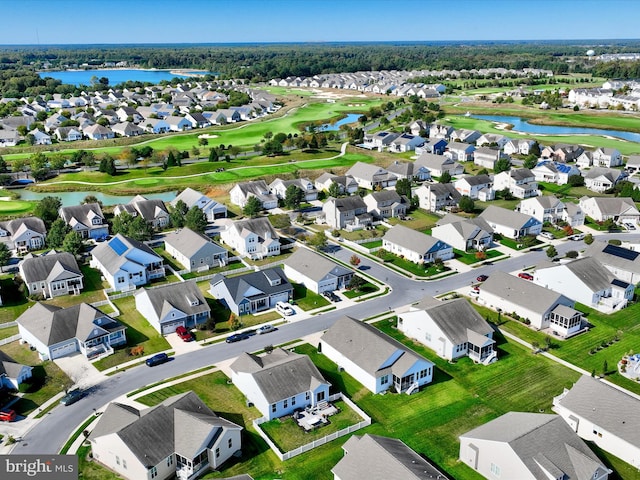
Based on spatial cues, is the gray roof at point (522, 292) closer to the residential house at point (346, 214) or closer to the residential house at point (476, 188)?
the residential house at point (346, 214)

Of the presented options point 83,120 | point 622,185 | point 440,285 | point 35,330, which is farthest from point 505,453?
point 83,120

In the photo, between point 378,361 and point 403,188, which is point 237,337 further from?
point 403,188

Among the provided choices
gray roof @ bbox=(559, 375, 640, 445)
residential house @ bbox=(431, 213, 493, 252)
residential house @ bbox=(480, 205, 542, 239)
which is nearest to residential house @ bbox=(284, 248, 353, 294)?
residential house @ bbox=(431, 213, 493, 252)

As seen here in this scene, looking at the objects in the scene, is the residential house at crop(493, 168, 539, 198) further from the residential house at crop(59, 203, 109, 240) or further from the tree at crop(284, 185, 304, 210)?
the residential house at crop(59, 203, 109, 240)

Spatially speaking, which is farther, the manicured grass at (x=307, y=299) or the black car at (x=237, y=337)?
the manicured grass at (x=307, y=299)

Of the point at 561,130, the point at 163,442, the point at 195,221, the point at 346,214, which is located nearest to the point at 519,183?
the point at 346,214

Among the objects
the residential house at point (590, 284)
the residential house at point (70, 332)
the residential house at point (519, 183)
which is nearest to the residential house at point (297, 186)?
the residential house at point (519, 183)
